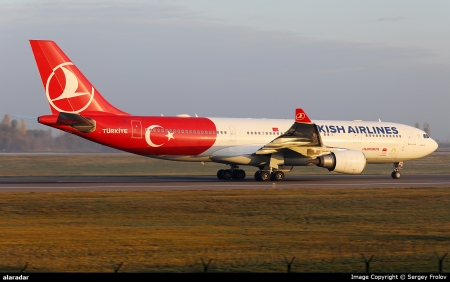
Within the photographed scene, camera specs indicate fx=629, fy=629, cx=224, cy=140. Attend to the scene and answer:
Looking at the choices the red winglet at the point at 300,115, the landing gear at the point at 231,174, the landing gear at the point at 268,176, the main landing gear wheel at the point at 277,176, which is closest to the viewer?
the red winglet at the point at 300,115

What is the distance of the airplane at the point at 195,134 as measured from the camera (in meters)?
31.2

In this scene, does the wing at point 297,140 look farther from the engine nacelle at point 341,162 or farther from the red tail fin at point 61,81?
the red tail fin at point 61,81

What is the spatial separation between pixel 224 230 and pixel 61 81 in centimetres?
1821

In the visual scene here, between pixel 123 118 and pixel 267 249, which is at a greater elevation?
pixel 123 118

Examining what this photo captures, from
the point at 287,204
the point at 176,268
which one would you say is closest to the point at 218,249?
the point at 176,268

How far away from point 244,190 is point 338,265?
622 inches

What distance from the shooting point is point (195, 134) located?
3328 cm

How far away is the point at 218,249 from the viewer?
12.9 m

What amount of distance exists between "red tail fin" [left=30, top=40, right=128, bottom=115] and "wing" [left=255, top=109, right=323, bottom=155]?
9.50 m

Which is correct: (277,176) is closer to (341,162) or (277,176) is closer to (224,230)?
(341,162)

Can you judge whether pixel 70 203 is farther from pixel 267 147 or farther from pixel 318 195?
pixel 267 147

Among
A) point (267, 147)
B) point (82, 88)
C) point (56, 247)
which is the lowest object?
point (56, 247)

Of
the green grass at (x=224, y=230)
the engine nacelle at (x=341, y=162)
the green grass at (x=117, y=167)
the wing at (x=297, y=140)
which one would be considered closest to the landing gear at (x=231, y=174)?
the wing at (x=297, y=140)

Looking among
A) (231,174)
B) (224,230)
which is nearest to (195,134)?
(231,174)
